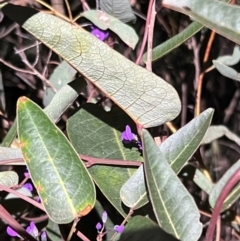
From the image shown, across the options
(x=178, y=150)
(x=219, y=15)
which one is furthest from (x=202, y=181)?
(x=219, y=15)

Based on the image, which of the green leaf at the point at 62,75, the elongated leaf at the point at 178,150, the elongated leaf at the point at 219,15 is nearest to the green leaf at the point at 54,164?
the elongated leaf at the point at 178,150

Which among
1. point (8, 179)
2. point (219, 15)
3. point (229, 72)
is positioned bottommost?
point (8, 179)

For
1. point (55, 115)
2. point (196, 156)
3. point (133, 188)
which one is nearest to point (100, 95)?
point (196, 156)

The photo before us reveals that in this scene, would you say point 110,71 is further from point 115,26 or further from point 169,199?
point 115,26

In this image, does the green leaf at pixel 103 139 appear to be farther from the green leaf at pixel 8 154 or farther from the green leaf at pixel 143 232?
the green leaf at pixel 143 232

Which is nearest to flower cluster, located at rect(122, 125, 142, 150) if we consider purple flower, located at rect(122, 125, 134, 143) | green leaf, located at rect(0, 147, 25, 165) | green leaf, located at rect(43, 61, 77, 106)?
purple flower, located at rect(122, 125, 134, 143)
